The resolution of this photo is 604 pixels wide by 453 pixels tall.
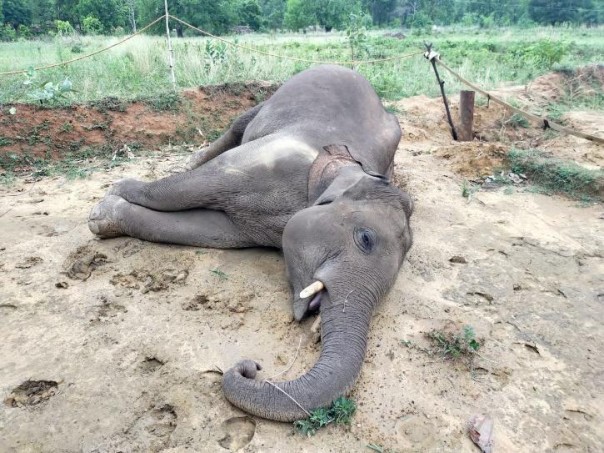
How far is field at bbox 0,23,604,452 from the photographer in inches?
99.5

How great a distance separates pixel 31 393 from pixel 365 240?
189cm

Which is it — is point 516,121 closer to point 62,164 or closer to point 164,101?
point 164,101

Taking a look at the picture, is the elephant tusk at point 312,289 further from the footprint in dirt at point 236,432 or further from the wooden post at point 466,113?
the wooden post at point 466,113

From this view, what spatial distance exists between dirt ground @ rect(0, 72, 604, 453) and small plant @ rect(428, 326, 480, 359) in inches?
2.5

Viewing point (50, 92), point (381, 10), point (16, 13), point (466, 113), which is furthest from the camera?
point (381, 10)

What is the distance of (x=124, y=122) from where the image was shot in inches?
281

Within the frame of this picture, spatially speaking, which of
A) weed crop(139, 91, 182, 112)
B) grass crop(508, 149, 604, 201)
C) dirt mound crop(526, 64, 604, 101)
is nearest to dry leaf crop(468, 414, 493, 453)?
grass crop(508, 149, 604, 201)

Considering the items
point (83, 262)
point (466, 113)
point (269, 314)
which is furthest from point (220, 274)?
point (466, 113)

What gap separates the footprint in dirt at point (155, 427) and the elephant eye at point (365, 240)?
1.29 meters

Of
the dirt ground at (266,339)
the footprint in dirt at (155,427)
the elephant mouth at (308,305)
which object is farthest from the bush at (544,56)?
the footprint in dirt at (155,427)

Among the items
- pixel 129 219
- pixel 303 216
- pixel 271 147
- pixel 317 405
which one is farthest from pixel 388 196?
pixel 129 219

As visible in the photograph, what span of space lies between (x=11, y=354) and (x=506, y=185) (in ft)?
16.5

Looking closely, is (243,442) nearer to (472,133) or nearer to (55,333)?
(55,333)

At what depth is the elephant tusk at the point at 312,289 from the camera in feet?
9.23
